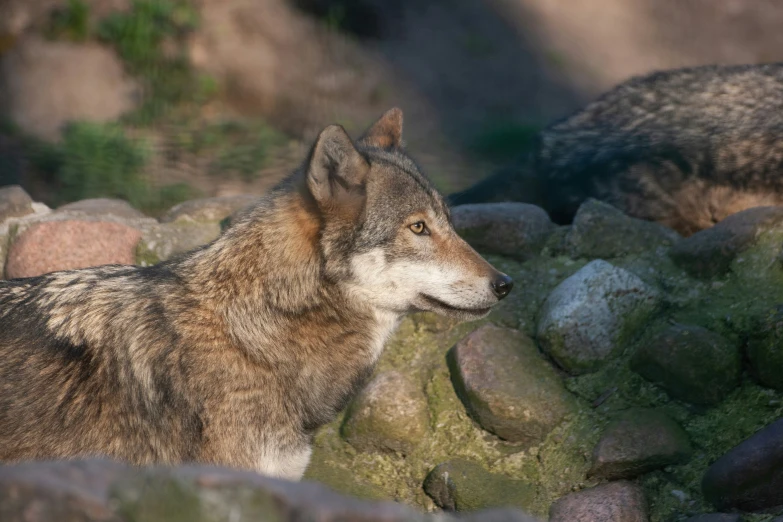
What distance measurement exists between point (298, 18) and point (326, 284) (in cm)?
893

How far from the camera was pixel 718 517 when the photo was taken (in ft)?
11.6

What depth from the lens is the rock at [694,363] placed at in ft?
13.4

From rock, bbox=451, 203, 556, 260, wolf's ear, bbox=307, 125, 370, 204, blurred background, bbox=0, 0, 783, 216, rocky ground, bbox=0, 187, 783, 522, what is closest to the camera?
wolf's ear, bbox=307, 125, 370, 204

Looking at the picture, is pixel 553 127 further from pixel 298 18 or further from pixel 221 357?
pixel 298 18

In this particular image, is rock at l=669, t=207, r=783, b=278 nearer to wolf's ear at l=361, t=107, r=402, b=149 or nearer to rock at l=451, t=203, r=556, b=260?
rock at l=451, t=203, r=556, b=260

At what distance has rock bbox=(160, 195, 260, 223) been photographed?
6004mm

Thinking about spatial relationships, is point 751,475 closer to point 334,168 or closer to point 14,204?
point 334,168

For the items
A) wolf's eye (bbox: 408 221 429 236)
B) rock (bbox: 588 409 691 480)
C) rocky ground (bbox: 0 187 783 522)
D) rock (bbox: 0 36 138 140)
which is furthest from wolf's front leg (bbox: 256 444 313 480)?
rock (bbox: 0 36 138 140)

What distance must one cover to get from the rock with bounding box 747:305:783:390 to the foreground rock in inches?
103

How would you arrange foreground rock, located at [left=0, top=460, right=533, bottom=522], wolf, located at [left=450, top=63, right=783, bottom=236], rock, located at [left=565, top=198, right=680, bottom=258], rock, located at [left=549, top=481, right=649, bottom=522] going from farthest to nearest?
1. wolf, located at [left=450, top=63, right=783, bottom=236]
2. rock, located at [left=565, top=198, right=680, bottom=258]
3. rock, located at [left=549, top=481, right=649, bottom=522]
4. foreground rock, located at [left=0, top=460, right=533, bottom=522]

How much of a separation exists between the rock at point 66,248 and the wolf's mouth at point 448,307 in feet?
7.94

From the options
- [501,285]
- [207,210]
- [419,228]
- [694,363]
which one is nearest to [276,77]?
[207,210]

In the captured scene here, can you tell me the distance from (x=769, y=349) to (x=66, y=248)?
13.6ft

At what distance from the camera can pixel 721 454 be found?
3928 millimetres
